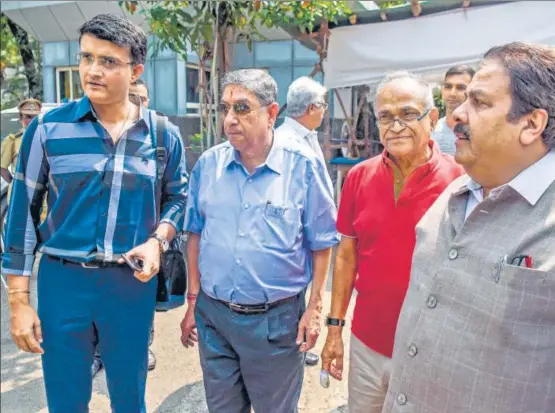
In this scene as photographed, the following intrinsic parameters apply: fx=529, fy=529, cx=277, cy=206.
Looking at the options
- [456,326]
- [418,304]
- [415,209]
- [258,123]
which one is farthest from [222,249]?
[456,326]

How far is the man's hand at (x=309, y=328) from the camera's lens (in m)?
2.30

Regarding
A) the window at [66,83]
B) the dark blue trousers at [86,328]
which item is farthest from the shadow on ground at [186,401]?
the window at [66,83]

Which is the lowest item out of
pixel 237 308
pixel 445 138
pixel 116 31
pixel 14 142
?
pixel 237 308

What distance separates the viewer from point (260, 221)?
224 cm

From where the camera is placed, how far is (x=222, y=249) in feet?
7.37

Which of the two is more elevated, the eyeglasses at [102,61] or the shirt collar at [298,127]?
the eyeglasses at [102,61]

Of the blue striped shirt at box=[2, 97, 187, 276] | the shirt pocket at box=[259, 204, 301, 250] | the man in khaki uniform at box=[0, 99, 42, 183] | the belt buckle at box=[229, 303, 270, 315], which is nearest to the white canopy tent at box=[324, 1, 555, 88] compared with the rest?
the man in khaki uniform at box=[0, 99, 42, 183]

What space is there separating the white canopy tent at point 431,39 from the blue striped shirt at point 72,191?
4.82 metres

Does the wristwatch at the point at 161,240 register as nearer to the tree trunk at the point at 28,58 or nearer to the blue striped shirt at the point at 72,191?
the blue striped shirt at the point at 72,191

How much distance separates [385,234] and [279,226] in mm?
464

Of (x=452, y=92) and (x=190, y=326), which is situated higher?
(x=452, y=92)

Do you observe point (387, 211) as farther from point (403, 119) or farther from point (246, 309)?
point (246, 309)

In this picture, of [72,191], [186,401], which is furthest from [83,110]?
[186,401]

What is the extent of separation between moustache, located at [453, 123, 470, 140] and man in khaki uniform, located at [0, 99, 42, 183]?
5206mm
